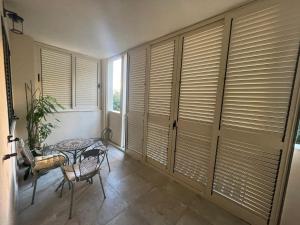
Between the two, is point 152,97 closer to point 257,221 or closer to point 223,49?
point 223,49

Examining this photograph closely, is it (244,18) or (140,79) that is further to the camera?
(140,79)

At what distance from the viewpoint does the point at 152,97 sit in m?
2.79

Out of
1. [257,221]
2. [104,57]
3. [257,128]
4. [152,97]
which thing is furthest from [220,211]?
[104,57]

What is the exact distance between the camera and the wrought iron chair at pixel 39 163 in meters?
1.95


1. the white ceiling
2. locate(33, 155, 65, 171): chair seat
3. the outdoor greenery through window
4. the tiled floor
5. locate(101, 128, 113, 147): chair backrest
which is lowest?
the tiled floor

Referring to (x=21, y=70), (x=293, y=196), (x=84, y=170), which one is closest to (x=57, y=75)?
(x=21, y=70)

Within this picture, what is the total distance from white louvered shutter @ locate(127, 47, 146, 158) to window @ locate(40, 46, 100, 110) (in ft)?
5.01

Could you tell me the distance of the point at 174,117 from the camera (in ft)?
8.01

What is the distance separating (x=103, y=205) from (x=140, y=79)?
2.18m

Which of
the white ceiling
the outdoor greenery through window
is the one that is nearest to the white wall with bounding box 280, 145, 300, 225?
the white ceiling

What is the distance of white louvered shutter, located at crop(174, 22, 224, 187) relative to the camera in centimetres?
194

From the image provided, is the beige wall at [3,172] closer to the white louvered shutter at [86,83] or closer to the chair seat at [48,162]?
the chair seat at [48,162]

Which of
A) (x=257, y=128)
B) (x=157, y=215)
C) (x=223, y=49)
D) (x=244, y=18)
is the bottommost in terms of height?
(x=157, y=215)

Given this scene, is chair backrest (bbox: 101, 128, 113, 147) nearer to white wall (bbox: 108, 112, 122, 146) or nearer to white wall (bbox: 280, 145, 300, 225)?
white wall (bbox: 108, 112, 122, 146)
